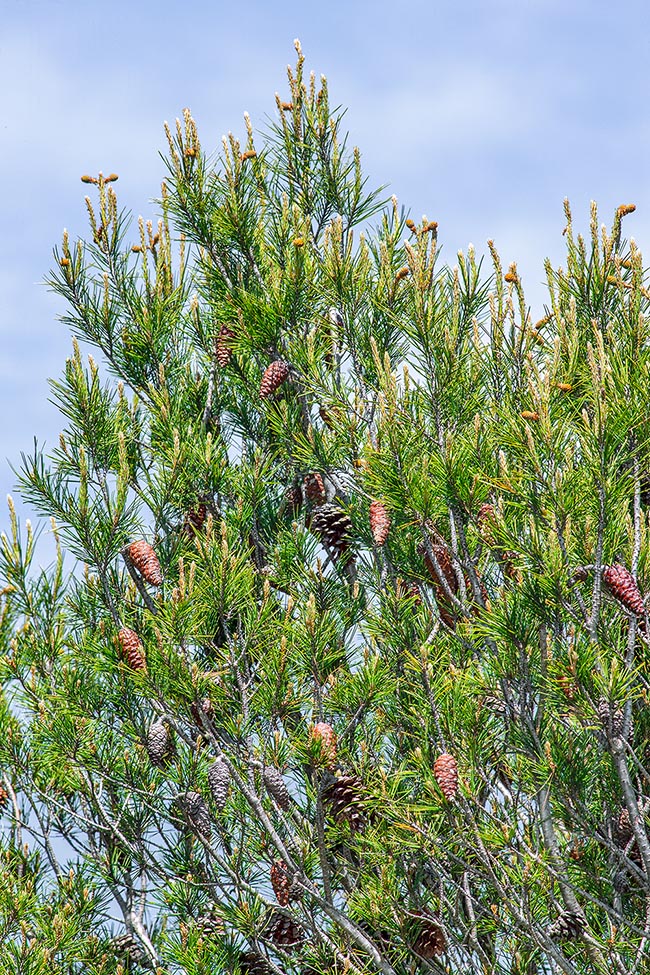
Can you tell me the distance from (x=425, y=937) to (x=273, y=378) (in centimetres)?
182

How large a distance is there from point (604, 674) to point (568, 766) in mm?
422

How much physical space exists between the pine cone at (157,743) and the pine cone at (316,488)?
95cm

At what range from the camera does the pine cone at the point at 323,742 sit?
272 centimetres

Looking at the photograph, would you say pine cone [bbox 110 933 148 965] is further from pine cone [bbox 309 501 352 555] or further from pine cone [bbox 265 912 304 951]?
pine cone [bbox 309 501 352 555]

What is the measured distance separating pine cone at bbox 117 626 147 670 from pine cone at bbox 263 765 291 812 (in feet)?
1.71

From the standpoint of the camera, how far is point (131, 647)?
3.18 metres

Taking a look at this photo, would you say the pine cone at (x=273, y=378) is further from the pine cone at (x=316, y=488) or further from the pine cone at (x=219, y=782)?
the pine cone at (x=219, y=782)

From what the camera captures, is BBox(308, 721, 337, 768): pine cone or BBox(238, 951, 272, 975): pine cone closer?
BBox(308, 721, 337, 768): pine cone

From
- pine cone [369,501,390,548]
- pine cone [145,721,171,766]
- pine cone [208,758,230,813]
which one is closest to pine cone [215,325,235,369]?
pine cone [369,501,390,548]

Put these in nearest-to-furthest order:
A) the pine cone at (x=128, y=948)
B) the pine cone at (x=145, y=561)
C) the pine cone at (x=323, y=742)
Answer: the pine cone at (x=323, y=742) → the pine cone at (x=145, y=561) → the pine cone at (x=128, y=948)

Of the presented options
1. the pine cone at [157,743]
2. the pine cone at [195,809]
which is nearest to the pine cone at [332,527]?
the pine cone at [157,743]

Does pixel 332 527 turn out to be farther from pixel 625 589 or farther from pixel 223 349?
pixel 625 589

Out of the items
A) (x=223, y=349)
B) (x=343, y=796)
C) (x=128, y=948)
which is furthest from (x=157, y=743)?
(x=223, y=349)

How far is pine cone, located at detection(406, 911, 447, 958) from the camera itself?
299cm
